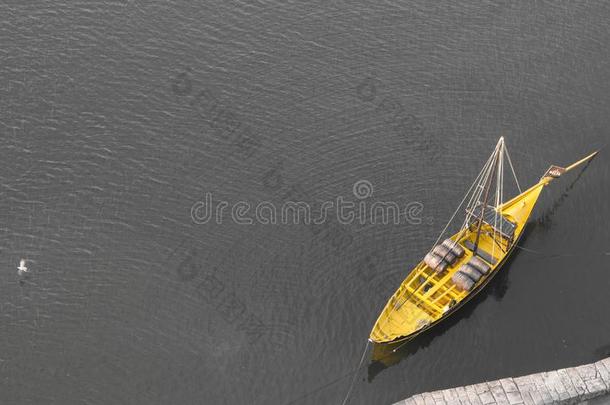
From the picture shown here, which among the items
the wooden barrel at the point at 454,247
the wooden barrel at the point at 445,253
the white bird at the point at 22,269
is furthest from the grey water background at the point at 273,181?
the wooden barrel at the point at 454,247

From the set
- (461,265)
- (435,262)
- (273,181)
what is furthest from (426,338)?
(273,181)

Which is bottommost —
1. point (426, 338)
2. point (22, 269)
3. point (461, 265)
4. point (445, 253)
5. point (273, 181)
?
point (426, 338)

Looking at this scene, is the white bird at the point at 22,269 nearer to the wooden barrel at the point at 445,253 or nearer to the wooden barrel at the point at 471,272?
the wooden barrel at the point at 445,253

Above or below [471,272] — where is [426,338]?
below

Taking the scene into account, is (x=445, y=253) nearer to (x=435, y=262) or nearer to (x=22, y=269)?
(x=435, y=262)

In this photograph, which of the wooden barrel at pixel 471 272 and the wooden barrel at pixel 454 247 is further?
the wooden barrel at pixel 454 247

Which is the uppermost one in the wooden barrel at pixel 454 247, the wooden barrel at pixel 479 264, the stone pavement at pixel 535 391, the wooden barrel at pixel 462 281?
the wooden barrel at pixel 454 247

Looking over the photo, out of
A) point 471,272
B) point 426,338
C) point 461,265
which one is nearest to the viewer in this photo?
point 426,338

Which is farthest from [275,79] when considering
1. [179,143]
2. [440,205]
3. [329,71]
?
[440,205]
